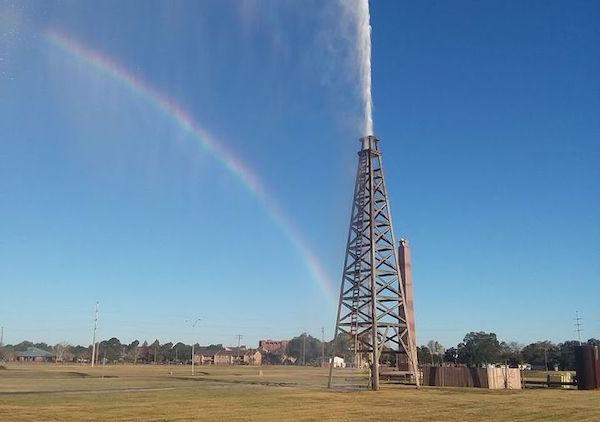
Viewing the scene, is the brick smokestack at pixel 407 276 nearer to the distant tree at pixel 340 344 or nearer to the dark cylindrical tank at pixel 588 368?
the distant tree at pixel 340 344

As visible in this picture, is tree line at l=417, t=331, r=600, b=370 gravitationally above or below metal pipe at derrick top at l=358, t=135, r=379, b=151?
below

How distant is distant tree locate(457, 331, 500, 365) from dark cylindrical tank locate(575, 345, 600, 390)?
91.6 m

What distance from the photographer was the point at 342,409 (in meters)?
31.8

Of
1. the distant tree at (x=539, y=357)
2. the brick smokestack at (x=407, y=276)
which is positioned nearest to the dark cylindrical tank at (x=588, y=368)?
the brick smokestack at (x=407, y=276)

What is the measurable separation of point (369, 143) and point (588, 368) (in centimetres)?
2921

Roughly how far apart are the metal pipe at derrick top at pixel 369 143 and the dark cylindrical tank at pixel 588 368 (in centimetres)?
2710

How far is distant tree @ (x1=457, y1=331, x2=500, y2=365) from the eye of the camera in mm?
152475

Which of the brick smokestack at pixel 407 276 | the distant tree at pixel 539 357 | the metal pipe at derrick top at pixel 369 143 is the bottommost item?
the distant tree at pixel 539 357

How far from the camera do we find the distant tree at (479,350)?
152475 mm

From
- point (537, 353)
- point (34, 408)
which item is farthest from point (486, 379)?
point (537, 353)

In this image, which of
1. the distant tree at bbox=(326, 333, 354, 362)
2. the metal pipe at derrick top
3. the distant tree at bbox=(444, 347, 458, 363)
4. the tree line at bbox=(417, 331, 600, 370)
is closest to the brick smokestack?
the distant tree at bbox=(326, 333, 354, 362)

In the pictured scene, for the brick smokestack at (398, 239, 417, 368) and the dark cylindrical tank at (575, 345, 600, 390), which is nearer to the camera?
the dark cylindrical tank at (575, 345, 600, 390)

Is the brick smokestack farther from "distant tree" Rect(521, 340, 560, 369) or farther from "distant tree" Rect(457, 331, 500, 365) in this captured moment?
"distant tree" Rect(521, 340, 560, 369)

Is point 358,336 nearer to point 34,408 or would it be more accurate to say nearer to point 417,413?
point 417,413
